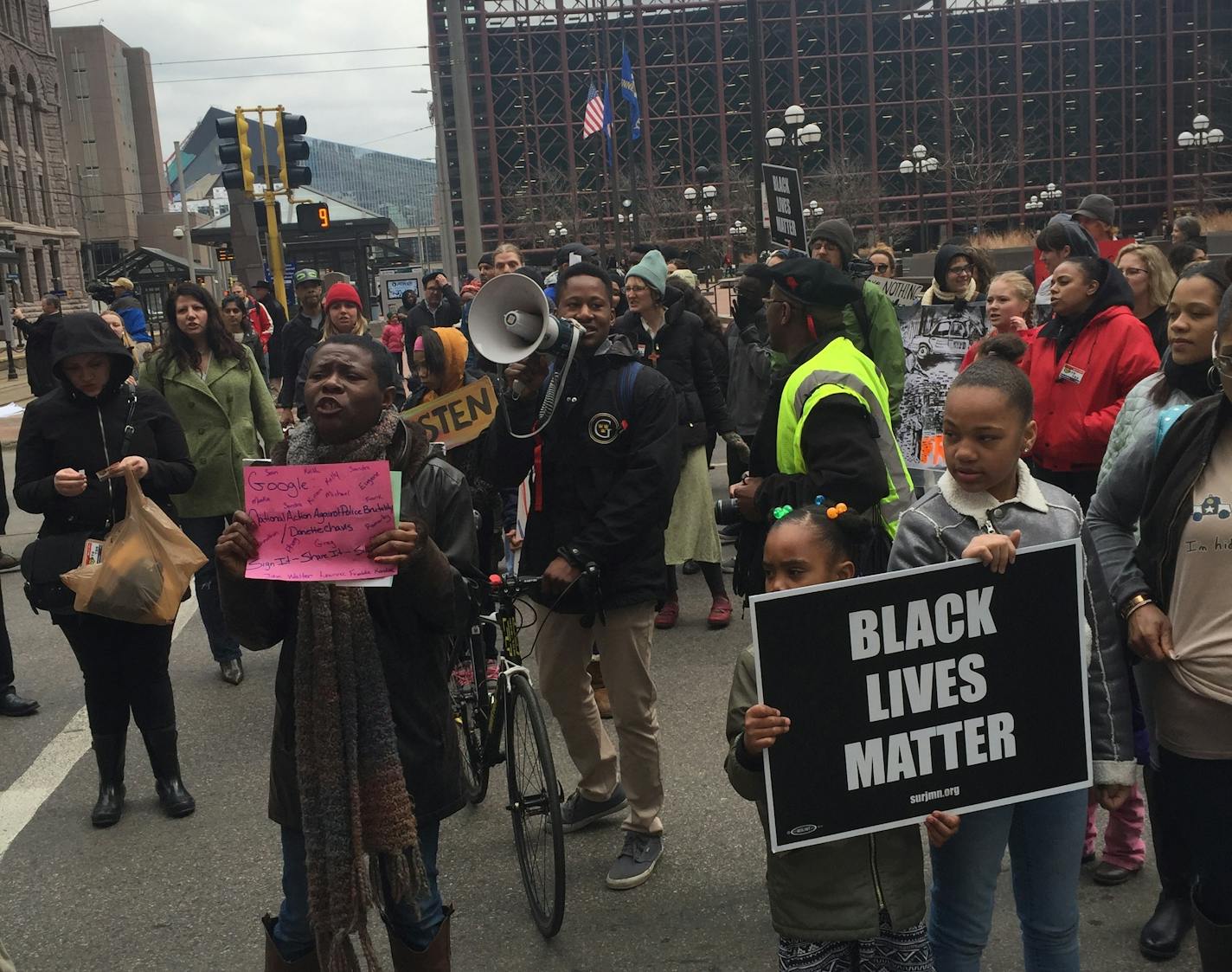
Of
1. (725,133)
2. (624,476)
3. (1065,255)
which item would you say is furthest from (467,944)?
(725,133)

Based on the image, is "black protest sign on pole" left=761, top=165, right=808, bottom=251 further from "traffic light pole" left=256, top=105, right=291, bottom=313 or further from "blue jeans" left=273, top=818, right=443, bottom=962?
"traffic light pole" left=256, top=105, right=291, bottom=313

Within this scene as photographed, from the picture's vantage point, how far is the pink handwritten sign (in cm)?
267

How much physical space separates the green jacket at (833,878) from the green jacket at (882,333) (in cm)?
429

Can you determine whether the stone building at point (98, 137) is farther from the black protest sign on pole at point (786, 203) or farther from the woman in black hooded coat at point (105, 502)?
the woman in black hooded coat at point (105, 502)

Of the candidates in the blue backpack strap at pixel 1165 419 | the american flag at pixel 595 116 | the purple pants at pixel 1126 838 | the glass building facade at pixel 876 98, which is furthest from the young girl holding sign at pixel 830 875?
the glass building facade at pixel 876 98

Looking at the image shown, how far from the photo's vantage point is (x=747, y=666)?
2654 mm

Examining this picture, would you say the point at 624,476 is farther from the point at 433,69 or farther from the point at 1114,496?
the point at 433,69

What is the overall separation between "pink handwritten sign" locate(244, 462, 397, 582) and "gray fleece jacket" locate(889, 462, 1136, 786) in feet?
3.98

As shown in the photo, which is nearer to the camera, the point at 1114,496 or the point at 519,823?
the point at 1114,496

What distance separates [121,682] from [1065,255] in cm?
491

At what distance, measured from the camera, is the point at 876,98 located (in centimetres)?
8462

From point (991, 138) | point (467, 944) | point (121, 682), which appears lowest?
point (467, 944)

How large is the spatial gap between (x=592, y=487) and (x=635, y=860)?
1304 millimetres

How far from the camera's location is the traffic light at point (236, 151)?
15.0 m
